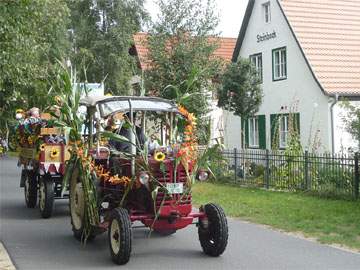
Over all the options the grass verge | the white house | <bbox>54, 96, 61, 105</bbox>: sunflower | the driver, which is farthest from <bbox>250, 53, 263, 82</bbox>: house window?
<bbox>54, 96, 61, 105</bbox>: sunflower

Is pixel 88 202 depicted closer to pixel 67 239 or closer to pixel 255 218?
pixel 67 239

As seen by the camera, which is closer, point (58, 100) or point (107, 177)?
point (107, 177)

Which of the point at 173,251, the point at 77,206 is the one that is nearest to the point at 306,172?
the point at 173,251

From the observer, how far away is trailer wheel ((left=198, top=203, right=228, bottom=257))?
25.9ft

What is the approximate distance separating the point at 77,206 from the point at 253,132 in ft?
60.2

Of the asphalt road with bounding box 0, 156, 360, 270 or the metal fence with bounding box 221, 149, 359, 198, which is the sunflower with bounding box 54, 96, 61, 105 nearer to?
the asphalt road with bounding box 0, 156, 360, 270

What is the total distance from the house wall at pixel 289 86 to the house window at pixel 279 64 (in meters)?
0.20

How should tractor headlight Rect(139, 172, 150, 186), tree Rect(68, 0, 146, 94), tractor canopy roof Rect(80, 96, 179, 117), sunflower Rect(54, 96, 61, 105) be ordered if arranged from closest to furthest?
tractor headlight Rect(139, 172, 150, 186)
tractor canopy roof Rect(80, 96, 179, 117)
sunflower Rect(54, 96, 61, 105)
tree Rect(68, 0, 146, 94)

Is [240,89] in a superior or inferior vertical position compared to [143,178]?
superior

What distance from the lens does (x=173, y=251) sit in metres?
8.56

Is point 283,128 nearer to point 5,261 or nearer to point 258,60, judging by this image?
point 258,60

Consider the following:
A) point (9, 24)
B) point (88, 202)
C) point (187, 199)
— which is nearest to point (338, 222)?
point (187, 199)

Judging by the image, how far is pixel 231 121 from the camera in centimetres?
2881

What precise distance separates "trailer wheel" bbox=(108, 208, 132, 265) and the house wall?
14189 millimetres
